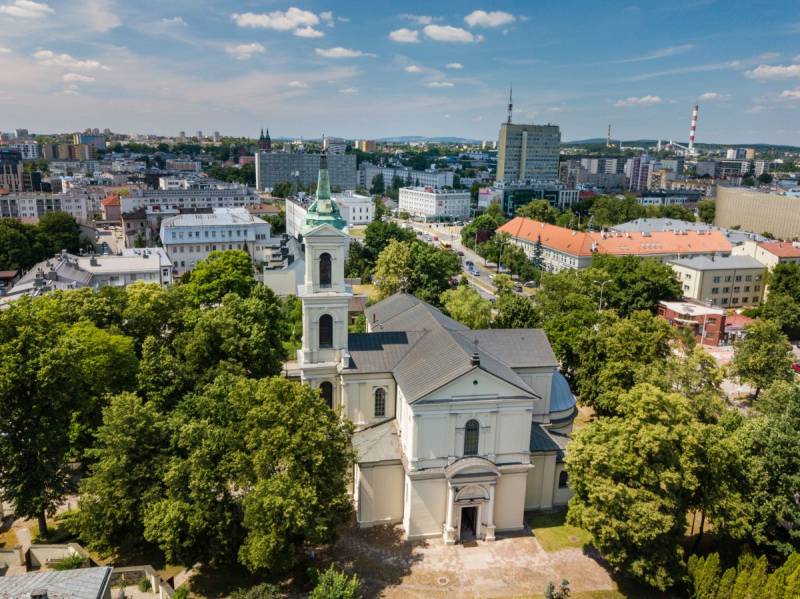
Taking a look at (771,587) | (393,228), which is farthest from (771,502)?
(393,228)

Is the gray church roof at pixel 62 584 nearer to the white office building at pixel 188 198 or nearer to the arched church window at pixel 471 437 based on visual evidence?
the arched church window at pixel 471 437

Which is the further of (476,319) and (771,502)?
(476,319)

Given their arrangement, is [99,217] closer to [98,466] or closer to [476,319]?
[476,319]

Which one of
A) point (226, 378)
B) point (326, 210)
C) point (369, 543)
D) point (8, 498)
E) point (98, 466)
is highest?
point (326, 210)

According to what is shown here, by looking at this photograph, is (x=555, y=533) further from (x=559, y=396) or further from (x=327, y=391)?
(x=327, y=391)

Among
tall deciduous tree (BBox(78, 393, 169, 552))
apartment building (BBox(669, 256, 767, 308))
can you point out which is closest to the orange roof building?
apartment building (BBox(669, 256, 767, 308))

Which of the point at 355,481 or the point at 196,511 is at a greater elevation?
the point at 196,511

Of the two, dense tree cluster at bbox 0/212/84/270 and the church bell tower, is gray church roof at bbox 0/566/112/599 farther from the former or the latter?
dense tree cluster at bbox 0/212/84/270
